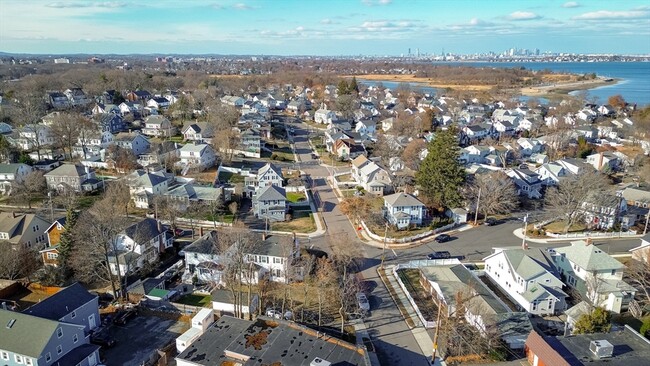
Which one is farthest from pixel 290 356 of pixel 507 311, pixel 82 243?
pixel 82 243

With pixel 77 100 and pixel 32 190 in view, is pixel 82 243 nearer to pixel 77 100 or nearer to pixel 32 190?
pixel 32 190

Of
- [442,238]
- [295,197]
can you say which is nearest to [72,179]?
[295,197]

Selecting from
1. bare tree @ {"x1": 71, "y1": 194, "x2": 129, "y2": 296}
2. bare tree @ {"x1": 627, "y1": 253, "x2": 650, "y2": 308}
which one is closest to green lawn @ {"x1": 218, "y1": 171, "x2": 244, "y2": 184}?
bare tree @ {"x1": 71, "y1": 194, "x2": 129, "y2": 296}

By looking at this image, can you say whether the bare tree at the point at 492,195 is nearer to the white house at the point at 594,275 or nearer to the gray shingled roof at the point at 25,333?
the white house at the point at 594,275

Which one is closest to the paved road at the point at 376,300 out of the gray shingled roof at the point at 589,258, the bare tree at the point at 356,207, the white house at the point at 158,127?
the bare tree at the point at 356,207

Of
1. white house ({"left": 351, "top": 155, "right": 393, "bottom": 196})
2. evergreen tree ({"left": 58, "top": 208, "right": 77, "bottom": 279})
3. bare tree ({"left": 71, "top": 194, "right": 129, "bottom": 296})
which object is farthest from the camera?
white house ({"left": 351, "top": 155, "right": 393, "bottom": 196})

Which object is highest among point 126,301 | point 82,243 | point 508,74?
point 508,74

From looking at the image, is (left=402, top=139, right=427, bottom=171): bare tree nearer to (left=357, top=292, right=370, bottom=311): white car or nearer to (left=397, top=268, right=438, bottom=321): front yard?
(left=397, top=268, right=438, bottom=321): front yard
